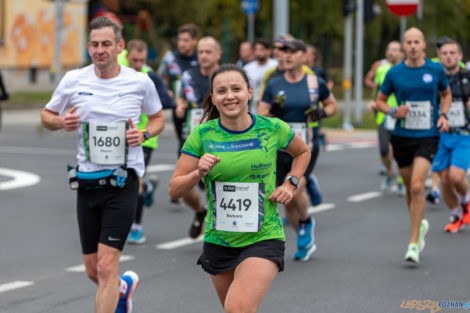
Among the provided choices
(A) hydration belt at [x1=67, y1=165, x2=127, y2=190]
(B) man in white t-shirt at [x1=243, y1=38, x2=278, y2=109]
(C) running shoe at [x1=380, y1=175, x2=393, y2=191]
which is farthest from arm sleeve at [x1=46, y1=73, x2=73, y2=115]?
(B) man in white t-shirt at [x1=243, y1=38, x2=278, y2=109]

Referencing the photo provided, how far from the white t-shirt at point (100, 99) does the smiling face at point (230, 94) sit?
4.00ft

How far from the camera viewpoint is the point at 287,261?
8547 millimetres

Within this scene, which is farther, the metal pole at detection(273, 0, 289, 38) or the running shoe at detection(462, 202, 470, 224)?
the metal pole at detection(273, 0, 289, 38)

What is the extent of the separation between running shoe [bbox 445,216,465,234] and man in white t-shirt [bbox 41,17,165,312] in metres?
4.59

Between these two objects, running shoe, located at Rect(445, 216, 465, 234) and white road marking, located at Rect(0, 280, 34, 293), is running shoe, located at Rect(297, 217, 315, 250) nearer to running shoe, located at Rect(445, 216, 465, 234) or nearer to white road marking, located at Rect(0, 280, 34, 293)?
running shoe, located at Rect(445, 216, 465, 234)

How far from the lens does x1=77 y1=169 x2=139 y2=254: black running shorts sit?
6.09 meters

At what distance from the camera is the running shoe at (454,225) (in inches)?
393

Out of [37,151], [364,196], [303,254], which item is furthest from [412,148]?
[37,151]

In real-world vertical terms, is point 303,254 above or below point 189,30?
below

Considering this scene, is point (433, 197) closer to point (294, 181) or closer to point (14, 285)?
point (14, 285)

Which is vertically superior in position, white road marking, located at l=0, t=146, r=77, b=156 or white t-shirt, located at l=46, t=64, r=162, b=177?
white t-shirt, located at l=46, t=64, r=162, b=177

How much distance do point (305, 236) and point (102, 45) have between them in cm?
313

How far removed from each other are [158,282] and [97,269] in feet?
5.42

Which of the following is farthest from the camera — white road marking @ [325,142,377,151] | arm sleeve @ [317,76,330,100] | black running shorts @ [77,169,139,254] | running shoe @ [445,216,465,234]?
white road marking @ [325,142,377,151]
